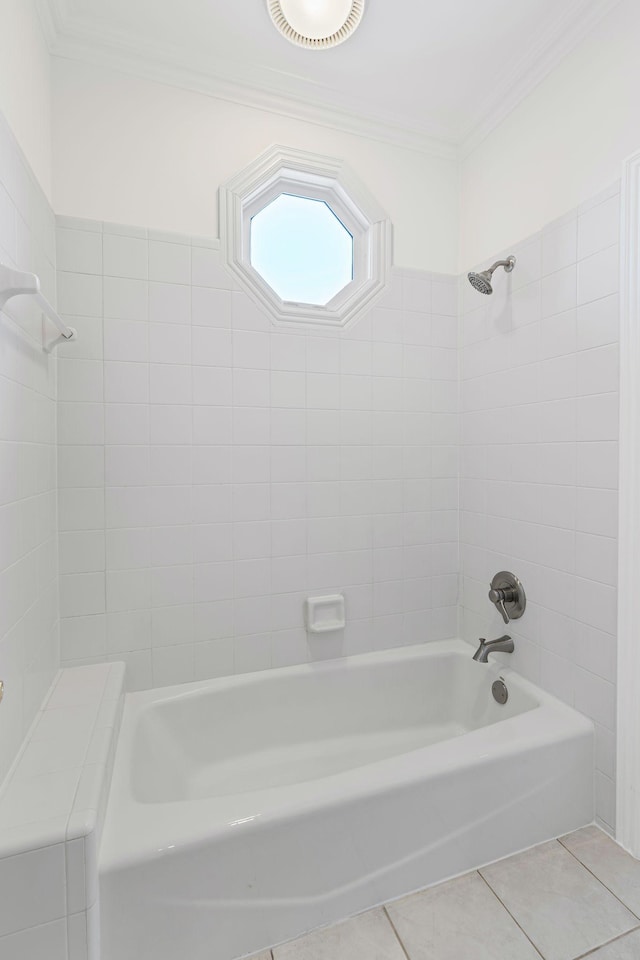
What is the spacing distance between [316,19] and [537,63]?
0.81m

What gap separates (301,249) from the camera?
192 centimetres

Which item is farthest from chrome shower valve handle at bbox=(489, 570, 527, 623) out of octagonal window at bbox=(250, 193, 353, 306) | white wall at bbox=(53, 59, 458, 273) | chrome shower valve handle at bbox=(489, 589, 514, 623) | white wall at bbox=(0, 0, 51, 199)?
white wall at bbox=(0, 0, 51, 199)

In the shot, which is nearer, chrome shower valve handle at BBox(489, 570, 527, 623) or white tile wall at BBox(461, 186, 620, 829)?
white tile wall at BBox(461, 186, 620, 829)

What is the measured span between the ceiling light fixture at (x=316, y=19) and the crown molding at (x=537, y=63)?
25.6 inches

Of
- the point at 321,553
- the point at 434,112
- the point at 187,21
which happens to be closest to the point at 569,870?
the point at 321,553

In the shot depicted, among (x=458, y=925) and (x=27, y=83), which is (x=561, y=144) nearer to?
(x=27, y=83)

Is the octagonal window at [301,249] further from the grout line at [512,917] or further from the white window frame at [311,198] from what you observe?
the grout line at [512,917]

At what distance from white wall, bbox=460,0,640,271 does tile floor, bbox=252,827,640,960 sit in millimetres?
1991

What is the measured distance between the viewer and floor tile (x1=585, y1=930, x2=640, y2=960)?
1033 millimetres

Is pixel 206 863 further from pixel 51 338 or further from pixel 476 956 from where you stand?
pixel 51 338

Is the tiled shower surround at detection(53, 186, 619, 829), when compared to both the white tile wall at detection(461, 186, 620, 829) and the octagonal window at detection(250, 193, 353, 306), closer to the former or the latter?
the white tile wall at detection(461, 186, 620, 829)

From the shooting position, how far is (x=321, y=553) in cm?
189

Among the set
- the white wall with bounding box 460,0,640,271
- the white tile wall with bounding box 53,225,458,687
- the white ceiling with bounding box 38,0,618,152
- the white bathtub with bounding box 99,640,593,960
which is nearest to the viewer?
the white bathtub with bounding box 99,640,593,960

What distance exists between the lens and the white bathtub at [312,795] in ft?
3.33
